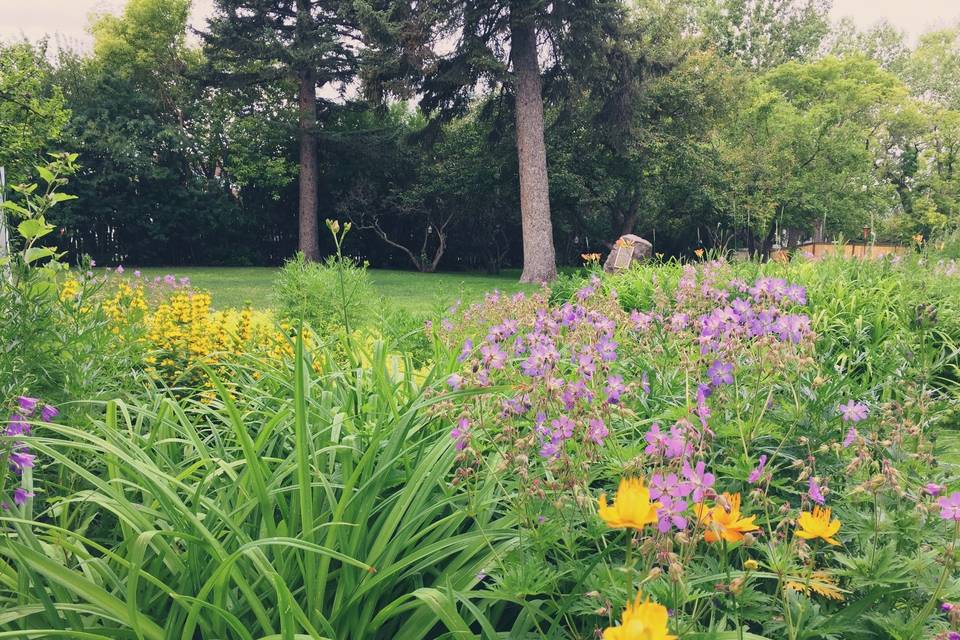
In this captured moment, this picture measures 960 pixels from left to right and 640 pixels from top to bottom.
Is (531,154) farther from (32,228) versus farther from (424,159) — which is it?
(32,228)

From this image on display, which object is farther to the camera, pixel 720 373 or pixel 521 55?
pixel 521 55

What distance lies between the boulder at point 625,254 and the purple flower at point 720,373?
6.64 meters

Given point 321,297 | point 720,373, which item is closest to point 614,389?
point 720,373

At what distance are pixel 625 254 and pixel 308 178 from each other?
416 inches

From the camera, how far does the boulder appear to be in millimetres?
10375

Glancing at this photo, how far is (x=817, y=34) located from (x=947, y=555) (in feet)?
121

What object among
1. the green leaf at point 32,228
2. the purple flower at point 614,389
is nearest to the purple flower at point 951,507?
the purple flower at point 614,389

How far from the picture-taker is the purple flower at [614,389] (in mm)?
1651

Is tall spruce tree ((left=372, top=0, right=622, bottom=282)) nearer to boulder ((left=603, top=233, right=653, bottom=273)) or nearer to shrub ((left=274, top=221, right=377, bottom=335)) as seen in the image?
boulder ((left=603, top=233, right=653, bottom=273))

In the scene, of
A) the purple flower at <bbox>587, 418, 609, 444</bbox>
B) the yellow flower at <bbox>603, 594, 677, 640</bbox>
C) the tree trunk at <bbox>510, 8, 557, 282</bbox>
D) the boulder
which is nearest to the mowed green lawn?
the tree trunk at <bbox>510, 8, 557, 282</bbox>

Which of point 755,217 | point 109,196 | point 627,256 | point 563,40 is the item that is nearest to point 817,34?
point 755,217

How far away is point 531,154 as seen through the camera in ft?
44.8

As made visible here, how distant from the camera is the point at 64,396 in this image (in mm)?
2102

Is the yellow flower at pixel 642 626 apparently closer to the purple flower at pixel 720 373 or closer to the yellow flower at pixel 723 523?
the yellow flower at pixel 723 523
